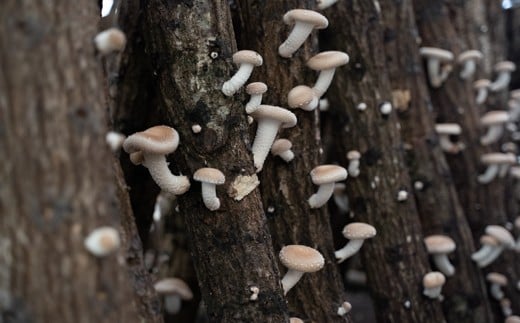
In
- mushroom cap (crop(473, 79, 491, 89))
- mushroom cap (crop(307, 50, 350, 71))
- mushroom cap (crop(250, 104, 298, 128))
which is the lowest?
mushroom cap (crop(250, 104, 298, 128))

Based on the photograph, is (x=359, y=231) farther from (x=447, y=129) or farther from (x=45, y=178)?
(x=45, y=178)

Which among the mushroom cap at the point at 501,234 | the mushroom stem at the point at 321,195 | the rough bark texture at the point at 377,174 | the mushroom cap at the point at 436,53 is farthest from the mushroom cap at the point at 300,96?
the mushroom cap at the point at 501,234

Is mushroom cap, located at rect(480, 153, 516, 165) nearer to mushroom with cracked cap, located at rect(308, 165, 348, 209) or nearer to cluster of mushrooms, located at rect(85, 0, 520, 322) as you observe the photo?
cluster of mushrooms, located at rect(85, 0, 520, 322)

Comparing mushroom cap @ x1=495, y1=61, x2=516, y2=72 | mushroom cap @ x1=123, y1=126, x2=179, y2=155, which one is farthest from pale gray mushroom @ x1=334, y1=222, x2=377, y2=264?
mushroom cap @ x1=495, y1=61, x2=516, y2=72

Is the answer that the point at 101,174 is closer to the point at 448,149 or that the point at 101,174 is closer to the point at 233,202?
the point at 233,202

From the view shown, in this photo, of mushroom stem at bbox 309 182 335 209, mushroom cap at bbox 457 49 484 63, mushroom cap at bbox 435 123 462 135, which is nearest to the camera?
mushroom stem at bbox 309 182 335 209

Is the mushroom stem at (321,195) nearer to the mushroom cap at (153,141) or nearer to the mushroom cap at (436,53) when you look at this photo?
the mushroom cap at (153,141)

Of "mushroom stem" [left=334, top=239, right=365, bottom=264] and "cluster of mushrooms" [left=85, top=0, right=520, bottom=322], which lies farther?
"mushroom stem" [left=334, top=239, right=365, bottom=264]
